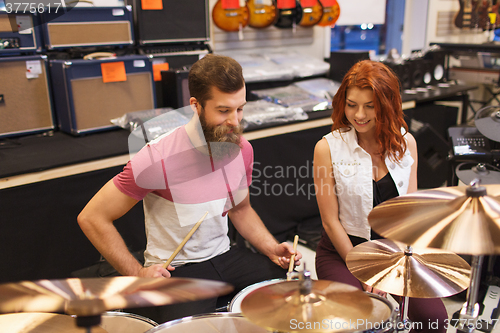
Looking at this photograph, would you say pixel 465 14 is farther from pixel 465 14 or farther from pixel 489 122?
pixel 489 122

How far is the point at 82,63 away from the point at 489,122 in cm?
210

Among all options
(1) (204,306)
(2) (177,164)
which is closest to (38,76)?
(2) (177,164)

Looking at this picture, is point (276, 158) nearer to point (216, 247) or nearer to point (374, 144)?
point (374, 144)

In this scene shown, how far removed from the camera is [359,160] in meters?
1.64

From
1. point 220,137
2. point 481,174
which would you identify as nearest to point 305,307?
point 220,137

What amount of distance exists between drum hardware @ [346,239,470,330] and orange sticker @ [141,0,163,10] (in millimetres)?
1947

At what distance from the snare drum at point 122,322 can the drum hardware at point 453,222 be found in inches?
26.1

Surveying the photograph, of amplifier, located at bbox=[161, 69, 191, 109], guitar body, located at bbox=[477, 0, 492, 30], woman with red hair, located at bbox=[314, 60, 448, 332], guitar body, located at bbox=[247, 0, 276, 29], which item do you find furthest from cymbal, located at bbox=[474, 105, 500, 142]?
guitar body, located at bbox=[477, 0, 492, 30]

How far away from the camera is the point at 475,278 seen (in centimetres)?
94

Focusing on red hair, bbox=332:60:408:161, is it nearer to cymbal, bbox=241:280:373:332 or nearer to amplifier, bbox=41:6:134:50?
cymbal, bbox=241:280:373:332

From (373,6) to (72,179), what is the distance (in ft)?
11.7

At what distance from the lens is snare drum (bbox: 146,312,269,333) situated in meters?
1.02

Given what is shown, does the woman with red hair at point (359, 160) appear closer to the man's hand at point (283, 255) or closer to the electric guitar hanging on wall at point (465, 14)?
the man's hand at point (283, 255)

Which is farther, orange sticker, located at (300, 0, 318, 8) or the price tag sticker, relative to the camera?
orange sticker, located at (300, 0, 318, 8)
